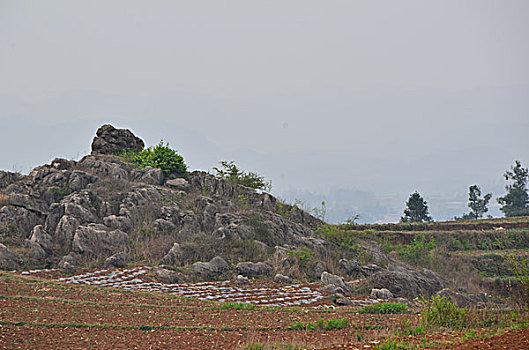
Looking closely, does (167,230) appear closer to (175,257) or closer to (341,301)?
(175,257)

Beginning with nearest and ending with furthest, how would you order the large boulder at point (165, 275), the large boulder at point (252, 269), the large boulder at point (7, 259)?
the large boulder at point (165, 275), the large boulder at point (7, 259), the large boulder at point (252, 269)

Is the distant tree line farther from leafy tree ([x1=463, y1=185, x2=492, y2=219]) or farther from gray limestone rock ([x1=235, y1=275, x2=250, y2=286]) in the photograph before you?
gray limestone rock ([x1=235, y1=275, x2=250, y2=286])

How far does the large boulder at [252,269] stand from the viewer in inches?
828

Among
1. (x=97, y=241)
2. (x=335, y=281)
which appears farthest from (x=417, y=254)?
(x=97, y=241)

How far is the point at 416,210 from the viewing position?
59.1 metres

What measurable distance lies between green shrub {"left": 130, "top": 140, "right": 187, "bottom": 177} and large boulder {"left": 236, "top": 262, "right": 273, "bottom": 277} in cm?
1249

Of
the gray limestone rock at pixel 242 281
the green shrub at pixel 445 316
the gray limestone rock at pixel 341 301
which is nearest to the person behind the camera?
the green shrub at pixel 445 316

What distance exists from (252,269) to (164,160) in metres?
13.8

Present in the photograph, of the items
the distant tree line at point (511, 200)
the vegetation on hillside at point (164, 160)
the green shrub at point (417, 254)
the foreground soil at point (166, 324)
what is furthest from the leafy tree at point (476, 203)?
the foreground soil at point (166, 324)

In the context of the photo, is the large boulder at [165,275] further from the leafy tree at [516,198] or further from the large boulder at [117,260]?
the leafy tree at [516,198]

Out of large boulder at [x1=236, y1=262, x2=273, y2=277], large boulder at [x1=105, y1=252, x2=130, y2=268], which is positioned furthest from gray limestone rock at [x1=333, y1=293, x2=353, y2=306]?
large boulder at [x1=105, y1=252, x2=130, y2=268]

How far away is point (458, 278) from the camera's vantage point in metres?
29.8

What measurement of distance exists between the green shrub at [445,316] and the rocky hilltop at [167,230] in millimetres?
6945

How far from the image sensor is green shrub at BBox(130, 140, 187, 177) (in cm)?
3189
